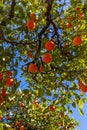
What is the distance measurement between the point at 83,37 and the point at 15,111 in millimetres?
5457

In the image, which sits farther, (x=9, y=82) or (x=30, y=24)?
(x=9, y=82)

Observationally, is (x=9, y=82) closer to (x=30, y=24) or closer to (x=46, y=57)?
(x=46, y=57)

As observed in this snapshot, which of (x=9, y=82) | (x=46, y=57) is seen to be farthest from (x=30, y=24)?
(x=9, y=82)

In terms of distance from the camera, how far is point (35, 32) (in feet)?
22.4

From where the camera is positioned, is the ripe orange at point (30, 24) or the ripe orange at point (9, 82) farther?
the ripe orange at point (9, 82)

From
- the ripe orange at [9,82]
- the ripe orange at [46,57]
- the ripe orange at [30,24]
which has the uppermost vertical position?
the ripe orange at [30,24]

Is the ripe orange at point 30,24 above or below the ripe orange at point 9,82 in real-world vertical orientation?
above

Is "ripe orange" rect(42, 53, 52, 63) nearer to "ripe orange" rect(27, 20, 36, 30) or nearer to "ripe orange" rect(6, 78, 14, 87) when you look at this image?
"ripe orange" rect(27, 20, 36, 30)

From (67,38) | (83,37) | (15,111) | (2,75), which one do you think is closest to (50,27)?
(67,38)

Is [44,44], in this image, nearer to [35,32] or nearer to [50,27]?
[35,32]

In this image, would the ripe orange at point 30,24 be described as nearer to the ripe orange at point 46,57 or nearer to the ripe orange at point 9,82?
the ripe orange at point 46,57

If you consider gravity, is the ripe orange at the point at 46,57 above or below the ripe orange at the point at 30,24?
below

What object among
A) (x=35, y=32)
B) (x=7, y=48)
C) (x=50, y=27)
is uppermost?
(x=50, y=27)

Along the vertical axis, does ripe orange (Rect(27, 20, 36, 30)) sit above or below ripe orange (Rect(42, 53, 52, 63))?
above
